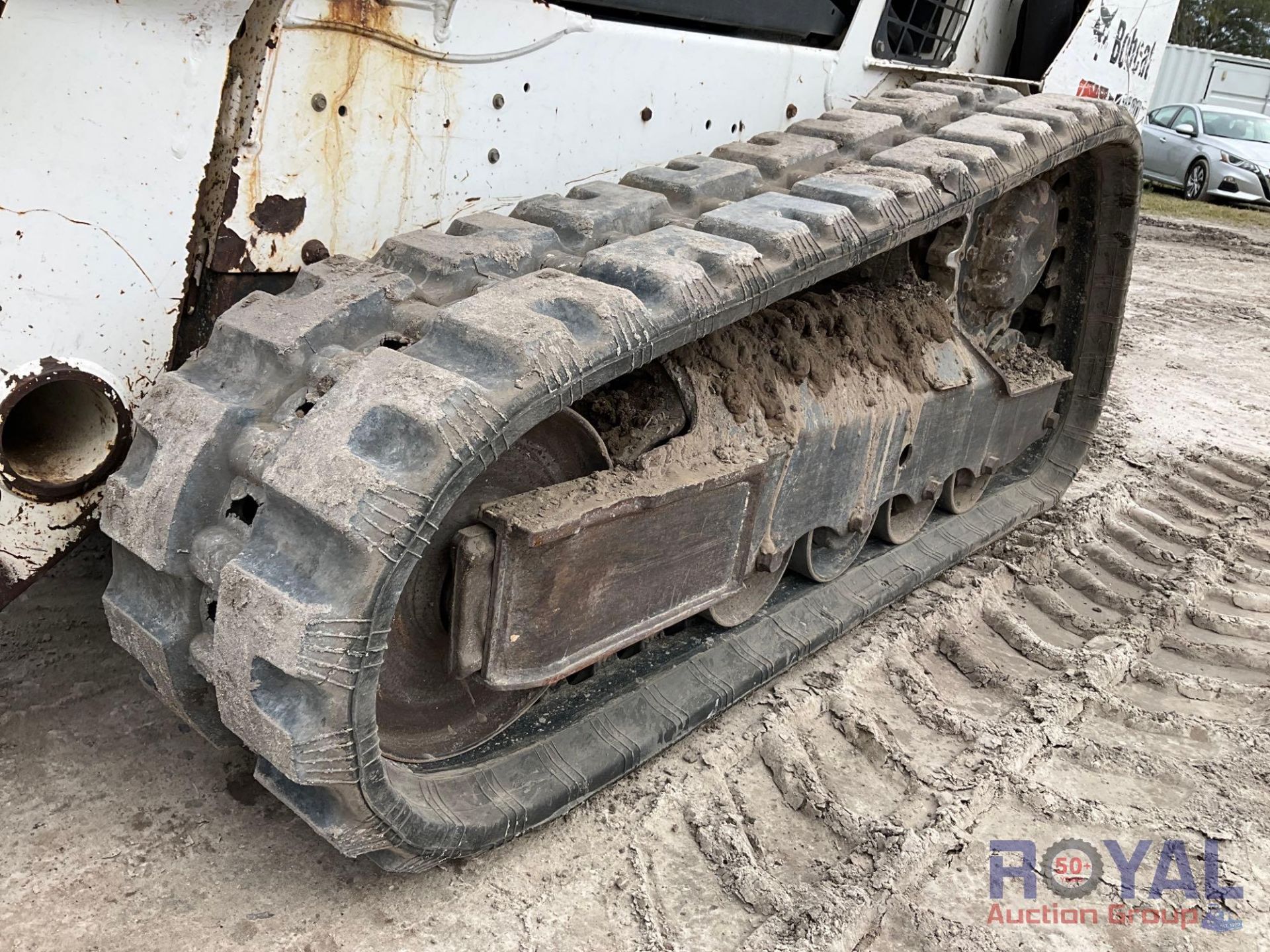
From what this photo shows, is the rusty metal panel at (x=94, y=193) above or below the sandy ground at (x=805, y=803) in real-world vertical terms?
above

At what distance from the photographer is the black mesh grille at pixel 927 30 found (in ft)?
9.78

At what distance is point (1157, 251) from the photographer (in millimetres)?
8492

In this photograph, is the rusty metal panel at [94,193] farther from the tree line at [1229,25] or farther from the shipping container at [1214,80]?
the tree line at [1229,25]

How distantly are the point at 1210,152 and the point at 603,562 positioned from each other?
38.4 feet

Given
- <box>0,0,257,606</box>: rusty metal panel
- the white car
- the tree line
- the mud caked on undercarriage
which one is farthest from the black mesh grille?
the tree line

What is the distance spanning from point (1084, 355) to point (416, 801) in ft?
8.21

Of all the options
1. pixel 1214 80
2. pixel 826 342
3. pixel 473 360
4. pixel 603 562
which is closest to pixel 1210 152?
pixel 1214 80

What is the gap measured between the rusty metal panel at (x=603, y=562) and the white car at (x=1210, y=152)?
35.1 feet

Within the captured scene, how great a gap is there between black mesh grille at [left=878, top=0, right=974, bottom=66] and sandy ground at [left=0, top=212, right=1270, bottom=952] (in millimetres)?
1321

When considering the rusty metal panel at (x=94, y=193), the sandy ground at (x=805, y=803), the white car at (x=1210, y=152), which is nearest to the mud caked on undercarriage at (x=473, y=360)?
the rusty metal panel at (x=94, y=193)

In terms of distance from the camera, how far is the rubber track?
1514 mm

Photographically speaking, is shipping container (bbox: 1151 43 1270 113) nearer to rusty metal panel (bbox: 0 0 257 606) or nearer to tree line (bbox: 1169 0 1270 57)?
tree line (bbox: 1169 0 1270 57)

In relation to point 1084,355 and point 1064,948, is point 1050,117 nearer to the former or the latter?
point 1084,355

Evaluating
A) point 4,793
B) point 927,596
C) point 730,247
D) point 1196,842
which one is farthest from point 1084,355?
point 4,793
